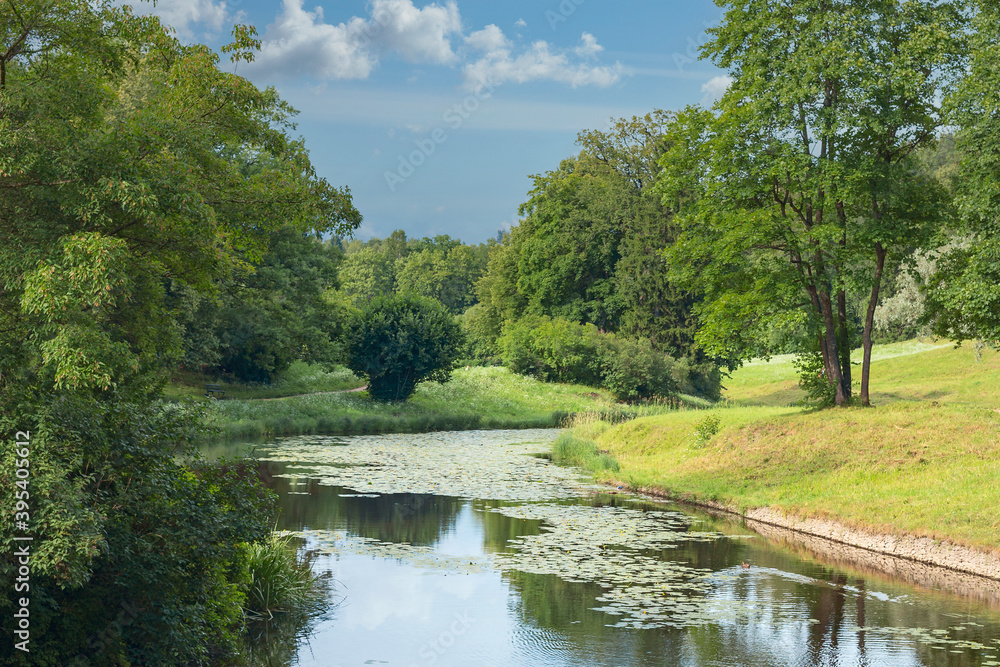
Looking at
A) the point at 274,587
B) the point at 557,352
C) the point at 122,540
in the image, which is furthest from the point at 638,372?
the point at 122,540

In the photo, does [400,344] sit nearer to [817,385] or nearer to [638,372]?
[638,372]

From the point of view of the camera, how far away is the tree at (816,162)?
21.0 metres

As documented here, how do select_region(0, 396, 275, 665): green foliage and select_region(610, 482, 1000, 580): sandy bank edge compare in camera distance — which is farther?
select_region(610, 482, 1000, 580): sandy bank edge

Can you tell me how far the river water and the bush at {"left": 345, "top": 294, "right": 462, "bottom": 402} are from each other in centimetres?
1981

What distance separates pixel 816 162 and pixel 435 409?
2409cm

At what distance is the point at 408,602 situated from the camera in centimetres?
1112

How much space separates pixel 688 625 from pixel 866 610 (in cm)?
279

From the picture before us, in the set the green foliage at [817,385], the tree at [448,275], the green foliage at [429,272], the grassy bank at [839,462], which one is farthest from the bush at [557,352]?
the tree at [448,275]

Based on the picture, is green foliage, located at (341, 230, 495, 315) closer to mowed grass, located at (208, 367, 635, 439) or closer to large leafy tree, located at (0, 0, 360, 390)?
mowed grass, located at (208, 367, 635, 439)

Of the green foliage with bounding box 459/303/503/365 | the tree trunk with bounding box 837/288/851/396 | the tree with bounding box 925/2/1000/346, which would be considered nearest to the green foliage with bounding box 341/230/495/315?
the green foliage with bounding box 459/303/503/365

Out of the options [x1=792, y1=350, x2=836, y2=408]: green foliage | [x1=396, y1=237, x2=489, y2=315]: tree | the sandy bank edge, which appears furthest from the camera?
[x1=396, y1=237, x2=489, y2=315]: tree

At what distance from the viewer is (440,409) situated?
137 feet

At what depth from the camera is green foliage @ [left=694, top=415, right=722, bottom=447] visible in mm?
23078

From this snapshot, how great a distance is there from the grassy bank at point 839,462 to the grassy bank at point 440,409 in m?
10.8
